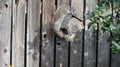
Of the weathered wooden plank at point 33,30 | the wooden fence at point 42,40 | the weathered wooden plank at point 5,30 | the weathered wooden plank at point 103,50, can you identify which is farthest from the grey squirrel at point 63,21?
the weathered wooden plank at point 5,30

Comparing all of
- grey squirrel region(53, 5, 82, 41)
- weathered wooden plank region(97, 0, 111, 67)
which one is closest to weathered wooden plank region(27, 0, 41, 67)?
grey squirrel region(53, 5, 82, 41)

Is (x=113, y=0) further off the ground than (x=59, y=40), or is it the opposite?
(x=113, y=0)

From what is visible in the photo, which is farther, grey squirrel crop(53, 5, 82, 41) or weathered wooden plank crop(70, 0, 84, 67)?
weathered wooden plank crop(70, 0, 84, 67)

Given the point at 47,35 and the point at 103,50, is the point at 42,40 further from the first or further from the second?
the point at 103,50

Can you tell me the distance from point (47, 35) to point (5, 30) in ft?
1.31

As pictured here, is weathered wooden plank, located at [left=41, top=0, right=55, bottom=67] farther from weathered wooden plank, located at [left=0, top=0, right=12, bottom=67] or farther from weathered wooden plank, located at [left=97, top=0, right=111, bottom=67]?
weathered wooden plank, located at [left=97, top=0, right=111, bottom=67]

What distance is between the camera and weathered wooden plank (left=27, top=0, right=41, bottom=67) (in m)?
3.76

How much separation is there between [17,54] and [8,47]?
0.11 m

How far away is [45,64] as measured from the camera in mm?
3812

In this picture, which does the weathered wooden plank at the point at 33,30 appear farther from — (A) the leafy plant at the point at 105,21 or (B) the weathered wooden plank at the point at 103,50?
(A) the leafy plant at the point at 105,21

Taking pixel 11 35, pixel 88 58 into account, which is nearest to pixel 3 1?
pixel 11 35

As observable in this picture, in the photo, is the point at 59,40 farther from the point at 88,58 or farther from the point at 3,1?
the point at 3,1

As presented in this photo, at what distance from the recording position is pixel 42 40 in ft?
12.4

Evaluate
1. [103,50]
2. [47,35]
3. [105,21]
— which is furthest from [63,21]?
[105,21]
